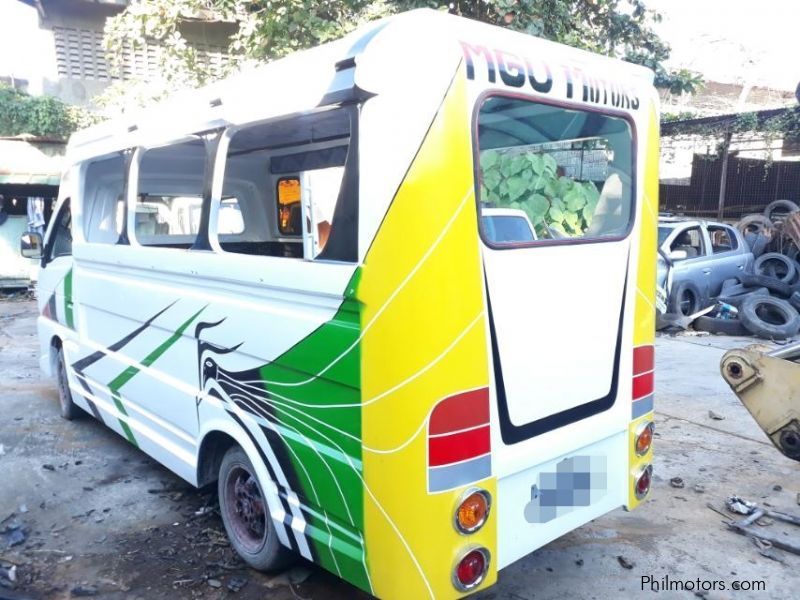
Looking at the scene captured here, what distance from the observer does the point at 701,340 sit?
8.93m

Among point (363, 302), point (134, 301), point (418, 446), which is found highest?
point (363, 302)

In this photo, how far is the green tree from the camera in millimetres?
8227

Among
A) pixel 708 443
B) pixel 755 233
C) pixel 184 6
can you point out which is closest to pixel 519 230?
pixel 708 443

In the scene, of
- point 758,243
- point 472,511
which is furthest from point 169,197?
point 758,243

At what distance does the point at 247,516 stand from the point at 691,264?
27.9 feet

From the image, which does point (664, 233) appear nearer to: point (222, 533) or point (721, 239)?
point (721, 239)

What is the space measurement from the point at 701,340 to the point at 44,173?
1215cm

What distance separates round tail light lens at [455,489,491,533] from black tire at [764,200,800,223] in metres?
13.2

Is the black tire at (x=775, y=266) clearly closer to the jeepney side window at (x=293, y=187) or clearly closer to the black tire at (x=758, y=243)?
the black tire at (x=758, y=243)

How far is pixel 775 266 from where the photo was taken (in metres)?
11.1

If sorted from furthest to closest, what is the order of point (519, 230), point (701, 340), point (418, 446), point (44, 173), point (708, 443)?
1. point (44, 173)
2. point (701, 340)
3. point (708, 443)
4. point (519, 230)
5. point (418, 446)

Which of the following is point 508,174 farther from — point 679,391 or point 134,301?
point 679,391

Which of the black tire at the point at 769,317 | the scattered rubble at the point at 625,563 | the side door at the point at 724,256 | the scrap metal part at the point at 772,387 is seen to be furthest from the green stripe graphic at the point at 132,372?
the side door at the point at 724,256

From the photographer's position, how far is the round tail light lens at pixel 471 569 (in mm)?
2393
